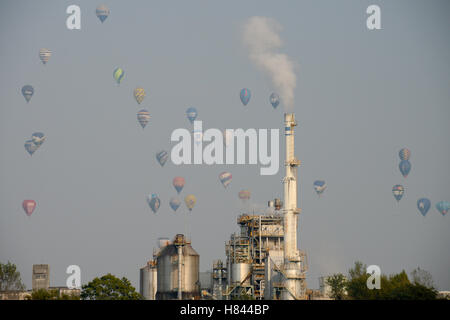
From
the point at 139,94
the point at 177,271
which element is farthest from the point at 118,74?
the point at 177,271

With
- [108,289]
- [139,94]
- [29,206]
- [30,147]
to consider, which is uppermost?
[139,94]

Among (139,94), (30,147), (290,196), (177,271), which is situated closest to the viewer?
(290,196)

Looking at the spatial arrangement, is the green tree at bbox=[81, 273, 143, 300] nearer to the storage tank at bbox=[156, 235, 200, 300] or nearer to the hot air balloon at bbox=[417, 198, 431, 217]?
the storage tank at bbox=[156, 235, 200, 300]

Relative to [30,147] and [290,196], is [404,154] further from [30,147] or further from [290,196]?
[30,147]

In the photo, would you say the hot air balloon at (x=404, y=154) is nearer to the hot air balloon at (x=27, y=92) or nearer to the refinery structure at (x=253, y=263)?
the refinery structure at (x=253, y=263)

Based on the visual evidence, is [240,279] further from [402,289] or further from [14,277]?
[14,277]
